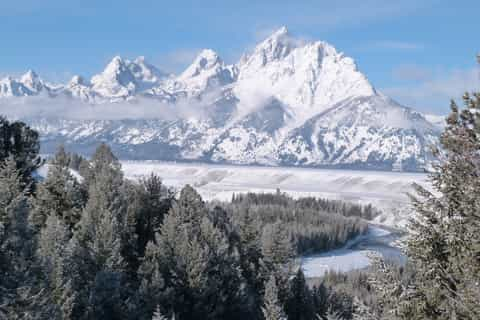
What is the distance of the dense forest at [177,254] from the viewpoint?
12.3 metres

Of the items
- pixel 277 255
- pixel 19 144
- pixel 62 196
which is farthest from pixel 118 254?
pixel 277 255

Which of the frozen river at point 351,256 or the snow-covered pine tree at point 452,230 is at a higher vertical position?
the snow-covered pine tree at point 452,230

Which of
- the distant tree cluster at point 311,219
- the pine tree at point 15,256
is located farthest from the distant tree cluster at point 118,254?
the distant tree cluster at point 311,219

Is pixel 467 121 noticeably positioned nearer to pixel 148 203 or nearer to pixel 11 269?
pixel 11 269

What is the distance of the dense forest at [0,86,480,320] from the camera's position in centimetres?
1232

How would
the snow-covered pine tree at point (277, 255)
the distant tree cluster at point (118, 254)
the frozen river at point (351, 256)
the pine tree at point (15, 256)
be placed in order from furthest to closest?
the frozen river at point (351, 256), the snow-covered pine tree at point (277, 255), the distant tree cluster at point (118, 254), the pine tree at point (15, 256)

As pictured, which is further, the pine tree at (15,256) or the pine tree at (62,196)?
the pine tree at (62,196)

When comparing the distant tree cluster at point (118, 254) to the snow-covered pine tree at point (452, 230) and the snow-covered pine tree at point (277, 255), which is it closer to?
the snow-covered pine tree at point (277, 255)

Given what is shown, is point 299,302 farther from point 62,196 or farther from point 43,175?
point 43,175

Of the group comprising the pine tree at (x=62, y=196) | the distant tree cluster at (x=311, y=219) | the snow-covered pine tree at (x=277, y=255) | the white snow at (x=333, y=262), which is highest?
the pine tree at (x=62, y=196)

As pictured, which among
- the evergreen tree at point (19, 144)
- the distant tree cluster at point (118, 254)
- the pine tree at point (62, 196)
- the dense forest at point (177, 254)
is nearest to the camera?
the dense forest at point (177, 254)

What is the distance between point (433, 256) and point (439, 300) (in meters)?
1.00

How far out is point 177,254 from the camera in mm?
39219

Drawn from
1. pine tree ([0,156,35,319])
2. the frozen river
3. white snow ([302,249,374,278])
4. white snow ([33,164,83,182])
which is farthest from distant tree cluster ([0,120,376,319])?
the frozen river
